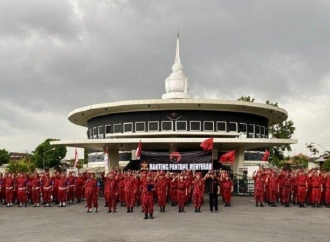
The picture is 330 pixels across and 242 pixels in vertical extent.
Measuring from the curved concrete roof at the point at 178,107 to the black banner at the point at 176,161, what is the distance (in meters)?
5.76

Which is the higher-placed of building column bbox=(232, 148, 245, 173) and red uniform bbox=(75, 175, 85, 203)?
building column bbox=(232, 148, 245, 173)

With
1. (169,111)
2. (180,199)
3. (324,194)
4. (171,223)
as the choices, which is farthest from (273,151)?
(171,223)

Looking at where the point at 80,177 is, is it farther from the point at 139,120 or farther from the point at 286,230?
the point at 286,230

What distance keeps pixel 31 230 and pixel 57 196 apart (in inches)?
403

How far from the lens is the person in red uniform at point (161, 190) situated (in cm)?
2047

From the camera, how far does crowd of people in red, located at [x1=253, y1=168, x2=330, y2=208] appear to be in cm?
2298

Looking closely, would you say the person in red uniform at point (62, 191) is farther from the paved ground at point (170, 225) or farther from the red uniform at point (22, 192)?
the red uniform at point (22, 192)

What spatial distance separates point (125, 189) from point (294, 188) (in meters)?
9.41

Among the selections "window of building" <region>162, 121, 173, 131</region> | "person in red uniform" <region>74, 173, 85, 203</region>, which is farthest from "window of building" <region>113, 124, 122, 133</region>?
"person in red uniform" <region>74, 173, 85, 203</region>

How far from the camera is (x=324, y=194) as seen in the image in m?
23.4

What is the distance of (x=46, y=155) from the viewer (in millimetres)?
89438

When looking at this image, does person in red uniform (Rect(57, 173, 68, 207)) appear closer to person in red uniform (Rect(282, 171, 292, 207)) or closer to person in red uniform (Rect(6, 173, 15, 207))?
person in red uniform (Rect(6, 173, 15, 207))

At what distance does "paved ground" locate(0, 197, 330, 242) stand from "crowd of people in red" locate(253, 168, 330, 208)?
1244 millimetres

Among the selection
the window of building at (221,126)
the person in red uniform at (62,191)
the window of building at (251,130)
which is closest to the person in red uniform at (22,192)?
the person in red uniform at (62,191)
